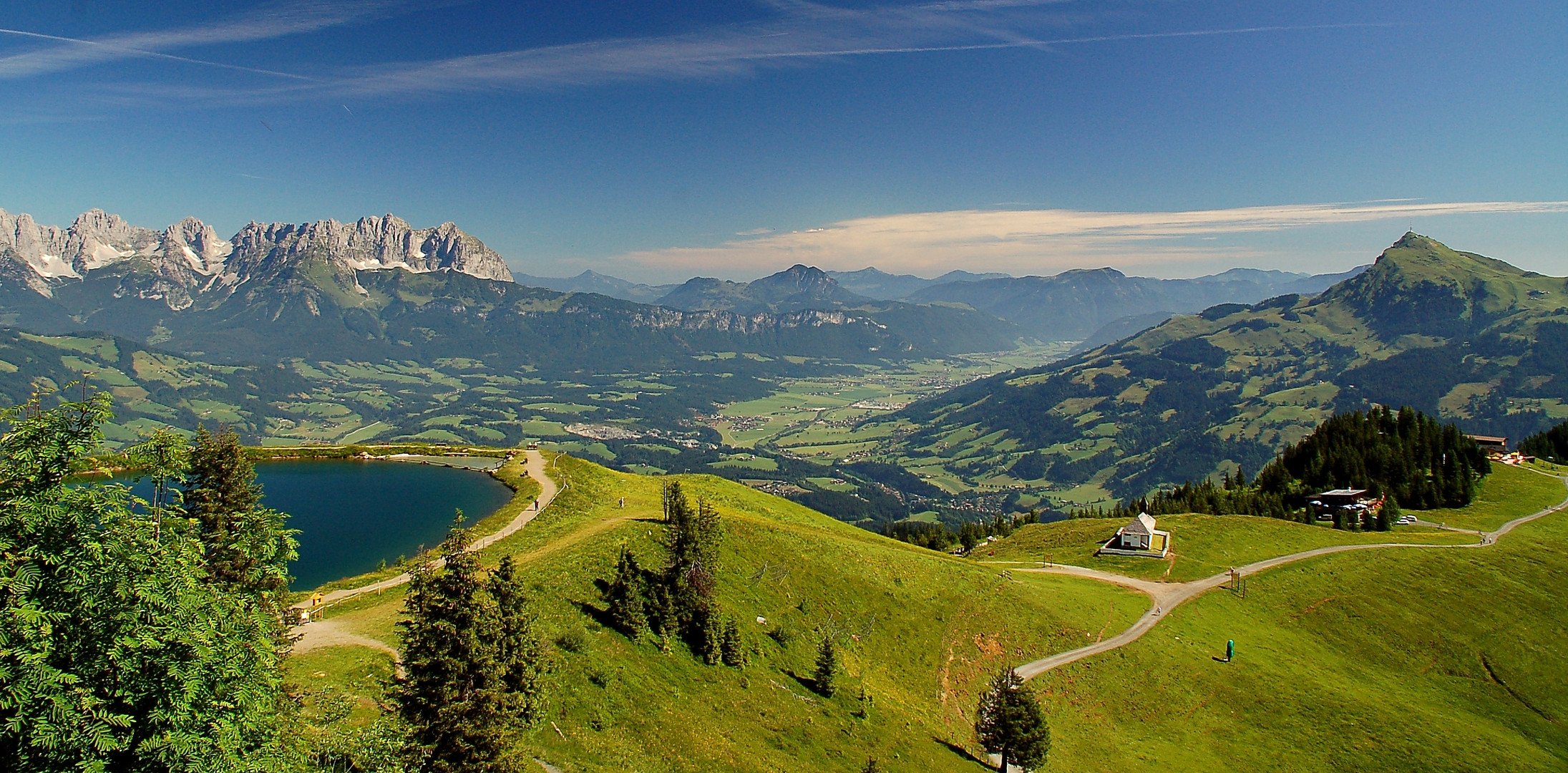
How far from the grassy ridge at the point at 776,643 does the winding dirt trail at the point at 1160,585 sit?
1358mm

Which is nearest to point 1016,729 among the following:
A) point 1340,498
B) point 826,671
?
point 826,671

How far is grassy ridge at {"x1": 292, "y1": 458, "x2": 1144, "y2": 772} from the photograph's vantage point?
105ft

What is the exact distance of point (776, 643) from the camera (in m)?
46.3

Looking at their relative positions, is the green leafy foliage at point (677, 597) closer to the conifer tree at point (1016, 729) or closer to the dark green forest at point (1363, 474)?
the conifer tree at point (1016, 729)

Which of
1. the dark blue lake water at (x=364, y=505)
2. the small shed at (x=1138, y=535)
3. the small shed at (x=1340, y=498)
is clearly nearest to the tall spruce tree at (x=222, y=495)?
the dark blue lake water at (x=364, y=505)

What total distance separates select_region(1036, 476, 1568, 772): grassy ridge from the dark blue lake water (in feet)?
158

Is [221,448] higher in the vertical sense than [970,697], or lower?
higher

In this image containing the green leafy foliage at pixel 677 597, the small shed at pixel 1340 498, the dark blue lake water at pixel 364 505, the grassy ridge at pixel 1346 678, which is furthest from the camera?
the small shed at pixel 1340 498

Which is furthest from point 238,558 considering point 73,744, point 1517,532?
point 1517,532

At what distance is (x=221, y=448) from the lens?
98.2ft

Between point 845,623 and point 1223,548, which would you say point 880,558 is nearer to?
point 845,623

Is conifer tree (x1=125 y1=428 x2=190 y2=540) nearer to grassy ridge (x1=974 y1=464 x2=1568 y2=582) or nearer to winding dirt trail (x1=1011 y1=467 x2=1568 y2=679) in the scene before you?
winding dirt trail (x1=1011 y1=467 x2=1568 y2=679)

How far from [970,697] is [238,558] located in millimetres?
45528

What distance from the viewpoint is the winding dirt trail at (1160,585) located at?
186 ft
